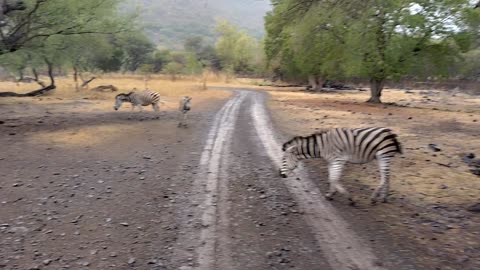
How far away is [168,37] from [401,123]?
140512 millimetres

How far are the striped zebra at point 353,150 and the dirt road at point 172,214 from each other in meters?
0.58

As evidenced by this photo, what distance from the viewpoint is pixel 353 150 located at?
7.42 m

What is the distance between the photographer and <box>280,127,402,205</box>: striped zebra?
722cm

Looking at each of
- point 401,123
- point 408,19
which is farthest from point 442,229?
point 408,19

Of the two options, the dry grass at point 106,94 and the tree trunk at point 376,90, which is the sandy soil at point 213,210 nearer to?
the dry grass at point 106,94

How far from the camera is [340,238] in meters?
5.59

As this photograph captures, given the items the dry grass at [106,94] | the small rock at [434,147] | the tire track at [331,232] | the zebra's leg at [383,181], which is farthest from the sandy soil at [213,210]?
the dry grass at [106,94]

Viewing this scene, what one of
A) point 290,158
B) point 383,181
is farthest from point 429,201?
point 290,158

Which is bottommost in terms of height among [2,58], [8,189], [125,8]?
[8,189]

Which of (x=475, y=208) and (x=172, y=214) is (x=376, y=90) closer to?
(x=475, y=208)

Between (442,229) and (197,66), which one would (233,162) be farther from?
(197,66)

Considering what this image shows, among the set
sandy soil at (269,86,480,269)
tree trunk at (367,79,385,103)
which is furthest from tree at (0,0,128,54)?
tree trunk at (367,79,385,103)

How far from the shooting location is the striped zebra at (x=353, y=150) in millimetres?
7219

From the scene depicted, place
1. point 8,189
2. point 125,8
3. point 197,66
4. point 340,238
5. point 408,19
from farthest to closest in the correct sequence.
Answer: point 197,66
point 408,19
point 125,8
point 8,189
point 340,238
